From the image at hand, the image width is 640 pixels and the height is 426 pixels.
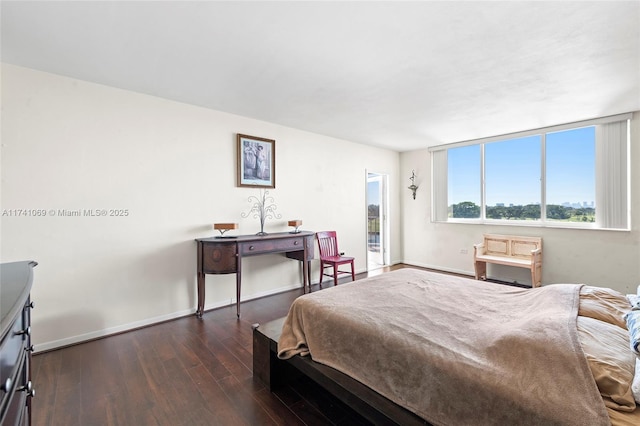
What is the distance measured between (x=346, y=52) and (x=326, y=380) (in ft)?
7.54

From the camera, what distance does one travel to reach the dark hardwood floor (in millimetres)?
1714

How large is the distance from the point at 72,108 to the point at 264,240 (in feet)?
7.33

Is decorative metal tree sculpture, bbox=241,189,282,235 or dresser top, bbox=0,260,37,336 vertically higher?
decorative metal tree sculpture, bbox=241,189,282,235

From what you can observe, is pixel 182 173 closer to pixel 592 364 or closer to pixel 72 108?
pixel 72 108

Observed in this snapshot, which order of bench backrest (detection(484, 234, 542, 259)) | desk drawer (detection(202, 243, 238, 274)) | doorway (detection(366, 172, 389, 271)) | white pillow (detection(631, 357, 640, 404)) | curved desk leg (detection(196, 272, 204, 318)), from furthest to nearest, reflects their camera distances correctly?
1. doorway (detection(366, 172, 389, 271))
2. bench backrest (detection(484, 234, 542, 259))
3. curved desk leg (detection(196, 272, 204, 318))
4. desk drawer (detection(202, 243, 238, 274))
5. white pillow (detection(631, 357, 640, 404))

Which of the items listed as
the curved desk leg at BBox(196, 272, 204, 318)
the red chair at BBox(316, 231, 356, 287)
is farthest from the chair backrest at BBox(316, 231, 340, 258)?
the curved desk leg at BBox(196, 272, 204, 318)

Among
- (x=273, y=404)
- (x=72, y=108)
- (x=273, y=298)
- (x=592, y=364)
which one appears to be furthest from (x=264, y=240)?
(x=592, y=364)

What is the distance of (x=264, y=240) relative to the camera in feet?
11.3

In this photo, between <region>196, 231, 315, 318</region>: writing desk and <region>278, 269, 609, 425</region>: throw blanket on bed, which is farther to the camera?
<region>196, 231, 315, 318</region>: writing desk

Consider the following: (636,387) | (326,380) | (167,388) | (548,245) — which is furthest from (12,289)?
(548,245)

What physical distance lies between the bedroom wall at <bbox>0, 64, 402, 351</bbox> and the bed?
76.5 inches

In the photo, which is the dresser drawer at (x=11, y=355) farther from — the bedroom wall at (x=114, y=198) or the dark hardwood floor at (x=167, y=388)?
the bedroom wall at (x=114, y=198)

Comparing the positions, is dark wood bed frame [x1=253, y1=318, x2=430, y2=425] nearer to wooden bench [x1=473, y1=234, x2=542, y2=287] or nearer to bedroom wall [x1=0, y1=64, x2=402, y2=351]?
bedroom wall [x1=0, y1=64, x2=402, y2=351]

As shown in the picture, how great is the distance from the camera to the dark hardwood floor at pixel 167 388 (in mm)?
1714
